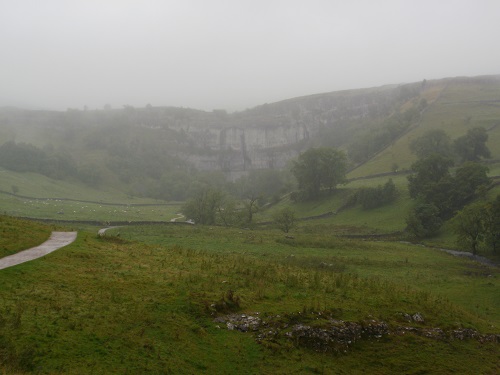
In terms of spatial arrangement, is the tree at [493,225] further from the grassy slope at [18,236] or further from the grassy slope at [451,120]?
the grassy slope at [451,120]

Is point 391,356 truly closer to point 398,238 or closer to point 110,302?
point 110,302

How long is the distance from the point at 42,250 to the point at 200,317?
1180cm

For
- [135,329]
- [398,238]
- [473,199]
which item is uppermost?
[135,329]

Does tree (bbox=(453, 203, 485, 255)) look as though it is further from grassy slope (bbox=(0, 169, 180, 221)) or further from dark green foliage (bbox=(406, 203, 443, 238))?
grassy slope (bbox=(0, 169, 180, 221))

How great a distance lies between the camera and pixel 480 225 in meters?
49.0

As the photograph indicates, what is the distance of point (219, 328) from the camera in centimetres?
1697

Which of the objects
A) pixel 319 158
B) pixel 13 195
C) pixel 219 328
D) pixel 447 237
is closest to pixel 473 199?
pixel 447 237

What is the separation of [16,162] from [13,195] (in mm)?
62541

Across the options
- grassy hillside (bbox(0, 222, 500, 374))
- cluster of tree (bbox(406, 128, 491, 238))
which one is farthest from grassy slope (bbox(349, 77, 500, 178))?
grassy hillside (bbox(0, 222, 500, 374))

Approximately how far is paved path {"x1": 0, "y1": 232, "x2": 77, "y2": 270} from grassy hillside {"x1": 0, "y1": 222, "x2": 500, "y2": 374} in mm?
898

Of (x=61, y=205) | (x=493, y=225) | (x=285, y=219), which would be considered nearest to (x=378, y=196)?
(x=285, y=219)

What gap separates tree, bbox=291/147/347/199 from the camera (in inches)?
4156

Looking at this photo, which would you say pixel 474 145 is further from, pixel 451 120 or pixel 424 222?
pixel 451 120

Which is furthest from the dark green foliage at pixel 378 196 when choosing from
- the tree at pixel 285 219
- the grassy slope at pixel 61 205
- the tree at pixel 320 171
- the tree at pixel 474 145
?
the grassy slope at pixel 61 205
